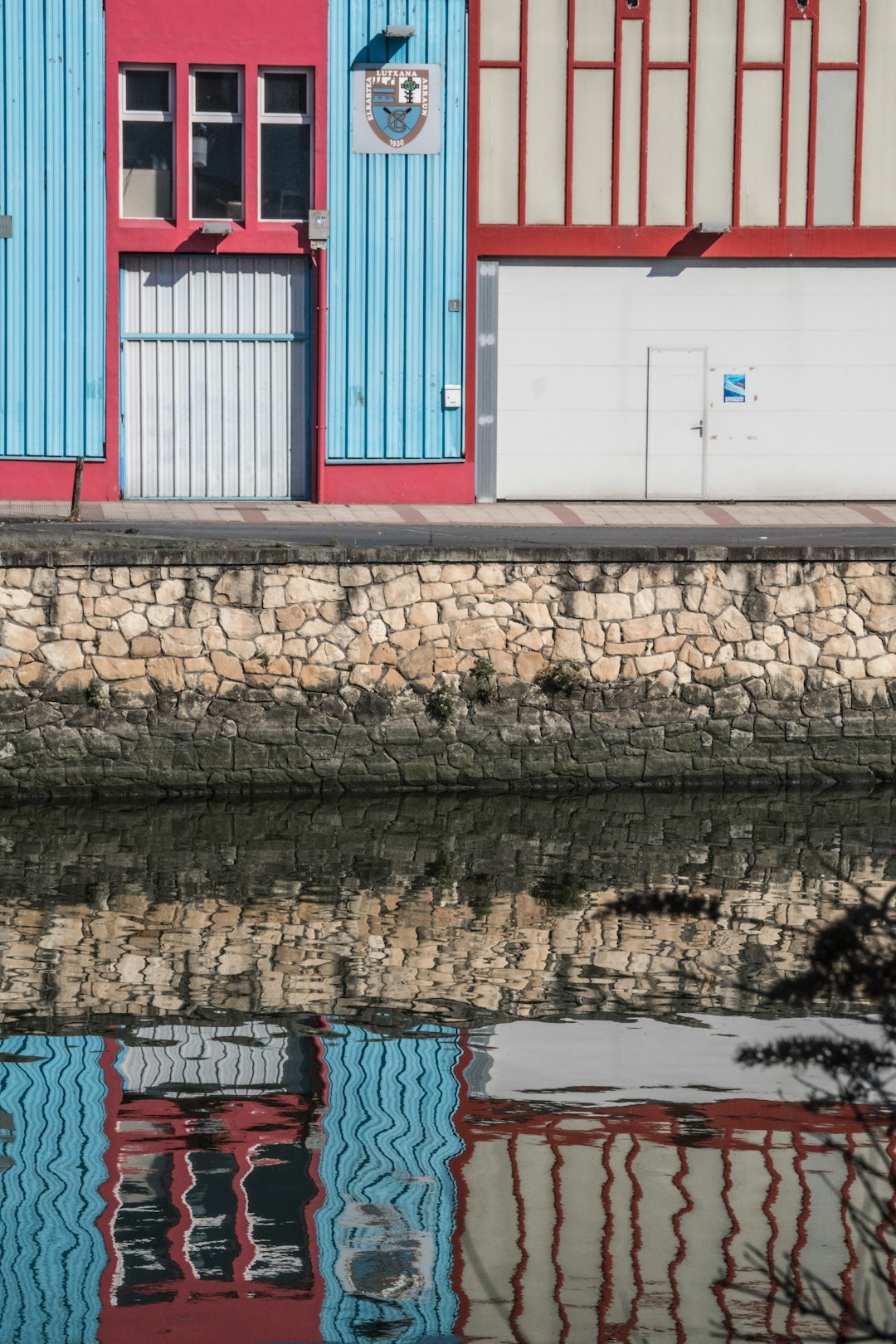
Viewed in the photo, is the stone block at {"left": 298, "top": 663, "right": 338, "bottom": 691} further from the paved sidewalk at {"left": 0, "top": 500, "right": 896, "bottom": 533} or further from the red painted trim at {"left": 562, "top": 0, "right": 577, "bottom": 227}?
the red painted trim at {"left": 562, "top": 0, "right": 577, "bottom": 227}

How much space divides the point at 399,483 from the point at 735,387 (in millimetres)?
4525

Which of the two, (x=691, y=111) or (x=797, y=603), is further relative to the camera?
(x=691, y=111)

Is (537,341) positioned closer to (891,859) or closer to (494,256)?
(494,256)

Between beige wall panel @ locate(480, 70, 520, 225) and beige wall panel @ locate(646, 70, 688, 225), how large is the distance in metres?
1.67

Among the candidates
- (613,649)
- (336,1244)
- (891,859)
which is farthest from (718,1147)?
(613,649)

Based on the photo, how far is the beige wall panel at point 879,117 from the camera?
2572 cm

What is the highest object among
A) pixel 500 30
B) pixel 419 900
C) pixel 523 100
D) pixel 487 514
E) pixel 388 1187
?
pixel 500 30

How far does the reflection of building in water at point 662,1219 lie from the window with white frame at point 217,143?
1728 centimetres

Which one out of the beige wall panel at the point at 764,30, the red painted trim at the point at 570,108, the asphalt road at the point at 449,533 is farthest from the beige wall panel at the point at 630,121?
Answer: the asphalt road at the point at 449,533

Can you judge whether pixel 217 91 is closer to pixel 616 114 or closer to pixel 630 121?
pixel 616 114

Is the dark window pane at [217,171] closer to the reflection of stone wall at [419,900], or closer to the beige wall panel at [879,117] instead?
the beige wall panel at [879,117]

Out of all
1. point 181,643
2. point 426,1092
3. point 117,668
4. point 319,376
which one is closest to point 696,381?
point 319,376

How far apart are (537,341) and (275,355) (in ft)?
10.9

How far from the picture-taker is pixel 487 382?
26172 millimetres
